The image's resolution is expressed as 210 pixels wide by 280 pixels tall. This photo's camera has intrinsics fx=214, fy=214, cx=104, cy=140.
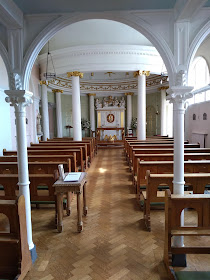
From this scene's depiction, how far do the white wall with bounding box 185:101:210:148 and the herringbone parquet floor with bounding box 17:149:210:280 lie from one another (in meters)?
6.09

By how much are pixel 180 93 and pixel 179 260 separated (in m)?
2.30

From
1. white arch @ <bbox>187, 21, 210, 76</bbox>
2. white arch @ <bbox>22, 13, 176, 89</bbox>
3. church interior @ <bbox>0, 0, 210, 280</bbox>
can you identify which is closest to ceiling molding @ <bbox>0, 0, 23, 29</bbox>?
church interior @ <bbox>0, 0, 210, 280</bbox>

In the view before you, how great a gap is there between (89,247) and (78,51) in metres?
9.92

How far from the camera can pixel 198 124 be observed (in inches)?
413

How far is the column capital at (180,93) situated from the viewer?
2986mm

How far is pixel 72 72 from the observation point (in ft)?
37.4

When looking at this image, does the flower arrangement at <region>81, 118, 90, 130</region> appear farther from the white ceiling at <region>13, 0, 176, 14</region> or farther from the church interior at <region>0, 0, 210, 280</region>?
the white ceiling at <region>13, 0, 176, 14</region>

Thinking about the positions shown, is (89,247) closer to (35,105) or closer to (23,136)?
(23,136)

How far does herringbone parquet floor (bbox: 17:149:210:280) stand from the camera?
285 centimetres

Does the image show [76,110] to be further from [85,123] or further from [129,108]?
[129,108]

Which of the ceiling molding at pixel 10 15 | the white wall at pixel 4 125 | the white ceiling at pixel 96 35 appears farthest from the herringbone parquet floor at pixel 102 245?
the white ceiling at pixel 96 35

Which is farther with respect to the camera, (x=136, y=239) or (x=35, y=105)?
(x=35, y=105)

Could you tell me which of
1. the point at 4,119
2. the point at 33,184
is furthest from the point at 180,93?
the point at 4,119

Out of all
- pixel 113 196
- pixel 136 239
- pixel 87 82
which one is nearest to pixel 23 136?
pixel 136 239
